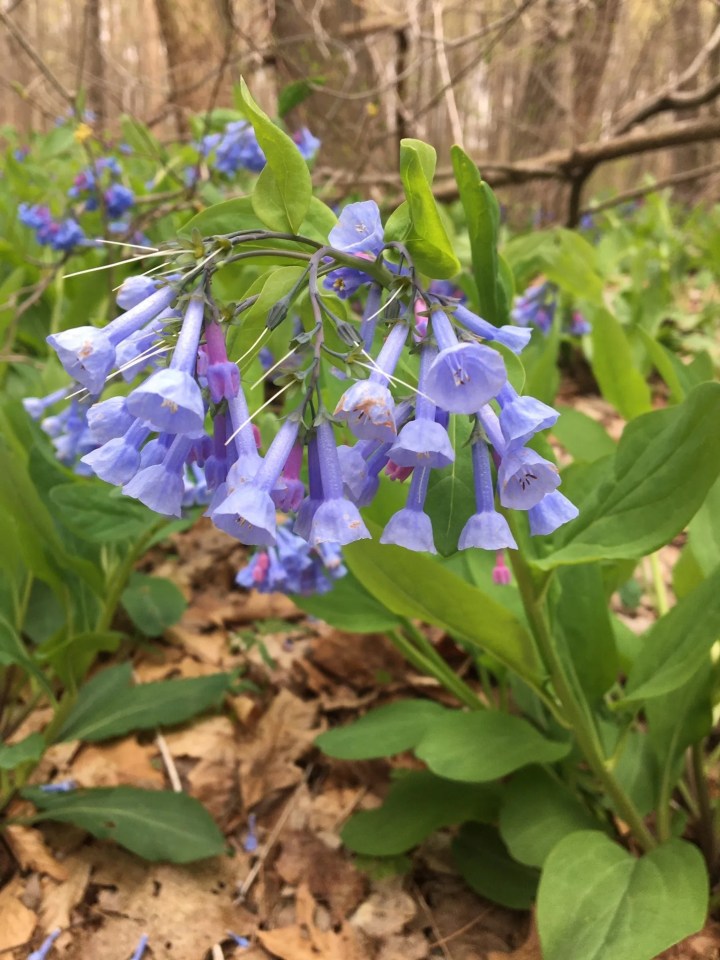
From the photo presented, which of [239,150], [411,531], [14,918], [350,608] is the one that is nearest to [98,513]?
[350,608]

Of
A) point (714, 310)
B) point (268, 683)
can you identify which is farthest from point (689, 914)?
point (714, 310)

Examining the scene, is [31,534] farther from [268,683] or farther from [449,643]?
[449,643]

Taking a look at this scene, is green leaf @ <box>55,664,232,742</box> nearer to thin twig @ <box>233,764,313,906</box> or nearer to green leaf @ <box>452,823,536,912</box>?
thin twig @ <box>233,764,313,906</box>

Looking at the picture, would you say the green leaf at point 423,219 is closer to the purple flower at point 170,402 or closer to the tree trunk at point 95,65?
the purple flower at point 170,402

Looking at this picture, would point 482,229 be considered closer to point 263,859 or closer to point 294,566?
point 294,566

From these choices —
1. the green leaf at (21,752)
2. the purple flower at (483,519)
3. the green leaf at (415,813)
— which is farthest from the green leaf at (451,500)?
the green leaf at (21,752)
